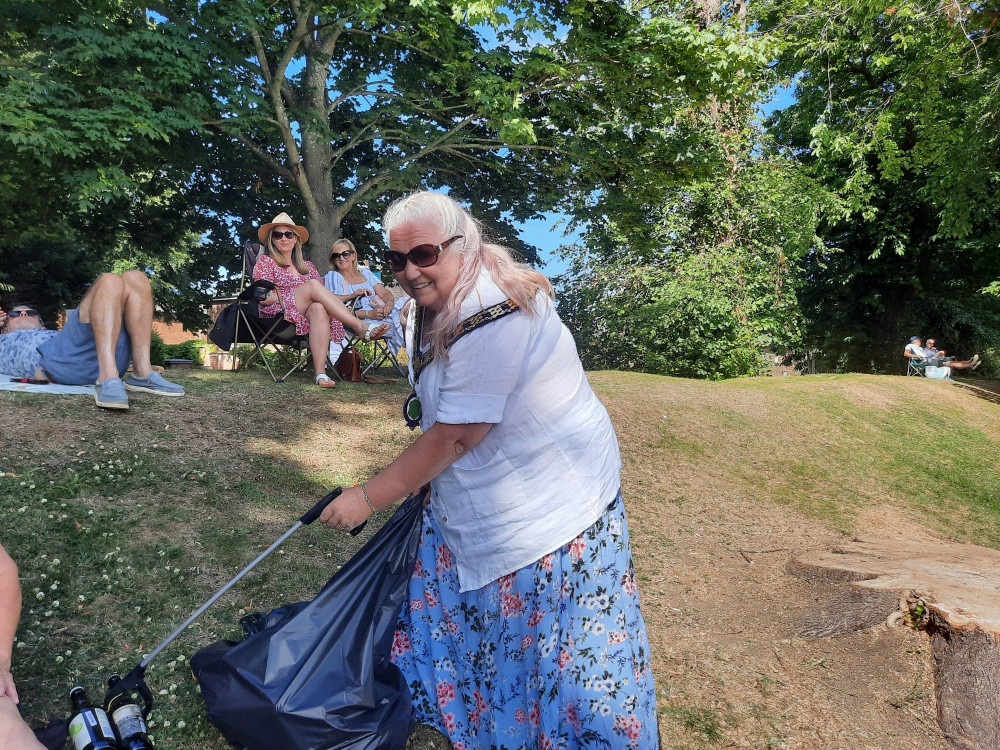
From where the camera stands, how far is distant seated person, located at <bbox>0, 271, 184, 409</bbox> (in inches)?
185

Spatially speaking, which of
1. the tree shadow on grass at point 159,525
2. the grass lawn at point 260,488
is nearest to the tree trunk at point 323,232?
the grass lawn at point 260,488

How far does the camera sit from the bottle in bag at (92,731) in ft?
6.20

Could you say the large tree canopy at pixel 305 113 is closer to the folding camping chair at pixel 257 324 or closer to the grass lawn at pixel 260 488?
the folding camping chair at pixel 257 324

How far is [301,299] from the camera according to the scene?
23.3 ft

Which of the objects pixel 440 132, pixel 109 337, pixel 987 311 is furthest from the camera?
pixel 987 311

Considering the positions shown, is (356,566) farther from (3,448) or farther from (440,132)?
(440,132)

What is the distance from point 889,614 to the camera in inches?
131

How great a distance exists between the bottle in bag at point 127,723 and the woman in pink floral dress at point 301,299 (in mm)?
5211

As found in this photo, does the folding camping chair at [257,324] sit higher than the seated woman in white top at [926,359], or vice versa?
the seated woman in white top at [926,359]

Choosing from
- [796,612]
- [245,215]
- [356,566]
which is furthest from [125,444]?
[245,215]

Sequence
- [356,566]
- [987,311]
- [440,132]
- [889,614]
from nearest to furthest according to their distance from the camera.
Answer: [356,566] → [889,614] → [440,132] → [987,311]

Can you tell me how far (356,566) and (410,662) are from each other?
0.39 metres

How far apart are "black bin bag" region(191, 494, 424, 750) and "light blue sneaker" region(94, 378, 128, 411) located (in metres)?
3.16

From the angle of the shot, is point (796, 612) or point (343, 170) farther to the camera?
point (343, 170)
